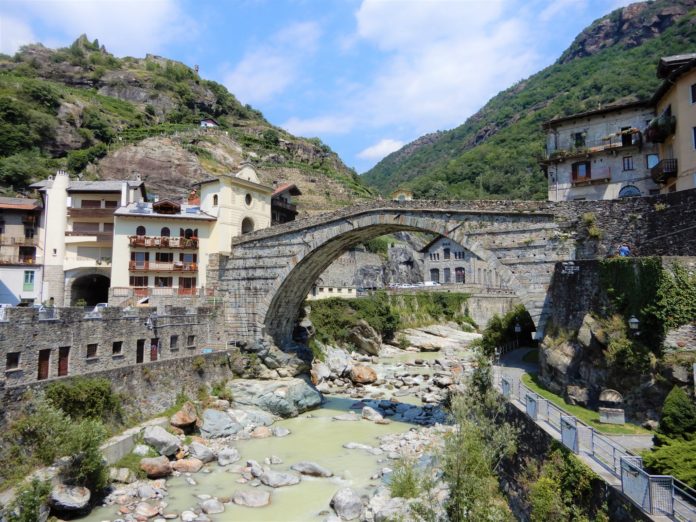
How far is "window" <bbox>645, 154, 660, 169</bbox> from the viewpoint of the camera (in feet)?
89.2

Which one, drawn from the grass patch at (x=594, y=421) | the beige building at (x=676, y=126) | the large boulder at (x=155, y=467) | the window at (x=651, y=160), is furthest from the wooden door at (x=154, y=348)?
the window at (x=651, y=160)

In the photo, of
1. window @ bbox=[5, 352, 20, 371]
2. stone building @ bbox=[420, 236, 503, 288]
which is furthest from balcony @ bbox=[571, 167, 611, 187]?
stone building @ bbox=[420, 236, 503, 288]

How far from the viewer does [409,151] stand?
159 m

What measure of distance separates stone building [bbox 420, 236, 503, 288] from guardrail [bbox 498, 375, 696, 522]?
48.6 m

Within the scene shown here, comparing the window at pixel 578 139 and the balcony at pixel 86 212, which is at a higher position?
the window at pixel 578 139

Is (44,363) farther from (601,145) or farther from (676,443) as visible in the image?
(601,145)

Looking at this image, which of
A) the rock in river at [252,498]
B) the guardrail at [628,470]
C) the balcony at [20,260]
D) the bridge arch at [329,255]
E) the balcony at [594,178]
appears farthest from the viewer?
the balcony at [20,260]

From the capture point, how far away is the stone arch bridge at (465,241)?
1798cm

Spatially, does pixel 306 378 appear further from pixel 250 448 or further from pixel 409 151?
pixel 409 151

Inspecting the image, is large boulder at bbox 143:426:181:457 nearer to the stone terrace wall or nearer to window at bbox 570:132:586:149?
the stone terrace wall

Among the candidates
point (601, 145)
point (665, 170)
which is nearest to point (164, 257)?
point (601, 145)

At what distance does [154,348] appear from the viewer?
859 inches

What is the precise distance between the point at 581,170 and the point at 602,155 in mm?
1436

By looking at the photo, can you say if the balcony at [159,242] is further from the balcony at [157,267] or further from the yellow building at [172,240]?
the balcony at [157,267]
